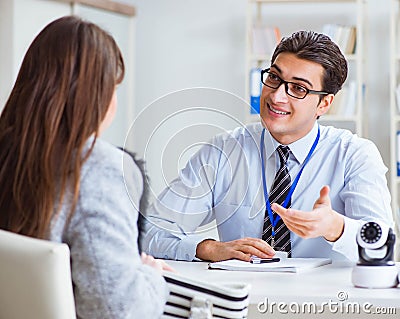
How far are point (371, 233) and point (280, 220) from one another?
0.56 m

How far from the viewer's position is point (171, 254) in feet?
7.49

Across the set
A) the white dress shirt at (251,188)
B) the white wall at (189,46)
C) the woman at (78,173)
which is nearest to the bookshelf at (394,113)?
the white wall at (189,46)

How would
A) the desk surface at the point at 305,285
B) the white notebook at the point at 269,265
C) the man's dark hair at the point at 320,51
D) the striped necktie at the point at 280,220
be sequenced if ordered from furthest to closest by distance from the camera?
the man's dark hair at the point at 320,51
the striped necktie at the point at 280,220
the white notebook at the point at 269,265
the desk surface at the point at 305,285

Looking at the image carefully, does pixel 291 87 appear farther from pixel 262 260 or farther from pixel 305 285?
pixel 305 285

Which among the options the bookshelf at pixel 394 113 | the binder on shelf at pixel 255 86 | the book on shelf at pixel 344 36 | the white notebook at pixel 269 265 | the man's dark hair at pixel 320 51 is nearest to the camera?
the white notebook at pixel 269 265

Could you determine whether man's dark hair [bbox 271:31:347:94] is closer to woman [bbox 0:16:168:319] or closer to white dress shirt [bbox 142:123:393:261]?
white dress shirt [bbox 142:123:393:261]

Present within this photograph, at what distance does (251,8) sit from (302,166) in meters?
2.55

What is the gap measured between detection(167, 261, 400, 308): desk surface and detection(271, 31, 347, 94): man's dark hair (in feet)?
2.16

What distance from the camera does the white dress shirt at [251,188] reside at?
7.47ft

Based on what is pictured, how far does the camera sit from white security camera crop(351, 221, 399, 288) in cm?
179

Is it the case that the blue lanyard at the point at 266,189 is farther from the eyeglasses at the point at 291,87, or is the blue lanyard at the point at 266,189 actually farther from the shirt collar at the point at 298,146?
the eyeglasses at the point at 291,87

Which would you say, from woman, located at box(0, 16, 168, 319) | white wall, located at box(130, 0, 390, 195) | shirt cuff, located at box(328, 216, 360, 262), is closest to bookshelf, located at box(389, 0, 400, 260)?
white wall, located at box(130, 0, 390, 195)

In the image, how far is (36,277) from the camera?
1316 millimetres

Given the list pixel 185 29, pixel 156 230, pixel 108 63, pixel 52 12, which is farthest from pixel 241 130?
pixel 185 29
